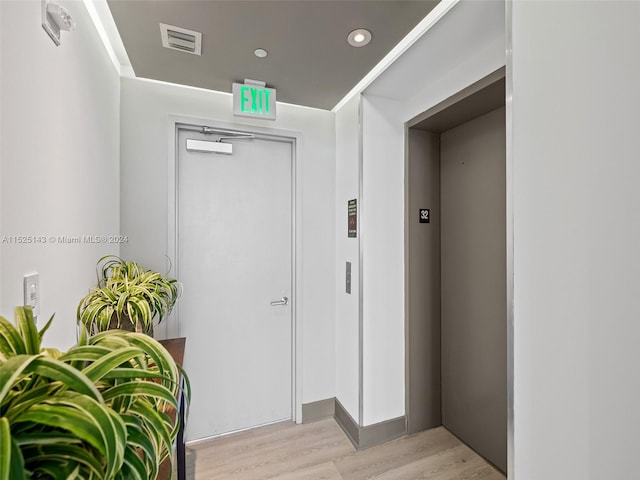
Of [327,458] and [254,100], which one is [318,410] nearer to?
[327,458]

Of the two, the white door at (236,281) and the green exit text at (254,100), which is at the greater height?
the green exit text at (254,100)

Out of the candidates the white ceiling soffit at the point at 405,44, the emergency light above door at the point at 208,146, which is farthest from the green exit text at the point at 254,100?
the white ceiling soffit at the point at 405,44

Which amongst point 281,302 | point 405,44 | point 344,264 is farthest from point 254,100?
point 281,302

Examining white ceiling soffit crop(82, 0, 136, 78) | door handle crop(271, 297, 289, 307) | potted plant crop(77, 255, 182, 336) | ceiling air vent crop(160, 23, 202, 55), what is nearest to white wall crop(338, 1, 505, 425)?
door handle crop(271, 297, 289, 307)

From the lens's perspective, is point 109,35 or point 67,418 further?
point 109,35

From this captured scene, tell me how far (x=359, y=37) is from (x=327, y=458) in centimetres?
252

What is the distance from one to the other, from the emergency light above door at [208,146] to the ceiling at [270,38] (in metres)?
0.36

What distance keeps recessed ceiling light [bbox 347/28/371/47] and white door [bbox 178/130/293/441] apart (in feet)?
3.23

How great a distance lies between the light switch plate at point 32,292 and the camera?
904 mm

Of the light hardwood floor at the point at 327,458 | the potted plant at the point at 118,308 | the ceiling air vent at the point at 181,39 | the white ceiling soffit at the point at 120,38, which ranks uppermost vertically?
the white ceiling soffit at the point at 120,38

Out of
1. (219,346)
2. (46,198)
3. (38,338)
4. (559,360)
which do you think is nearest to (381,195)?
(559,360)

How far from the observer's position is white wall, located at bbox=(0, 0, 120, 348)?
836mm

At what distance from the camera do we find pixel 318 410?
8.14 feet

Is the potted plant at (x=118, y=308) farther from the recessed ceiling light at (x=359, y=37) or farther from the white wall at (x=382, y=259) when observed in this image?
the recessed ceiling light at (x=359, y=37)
